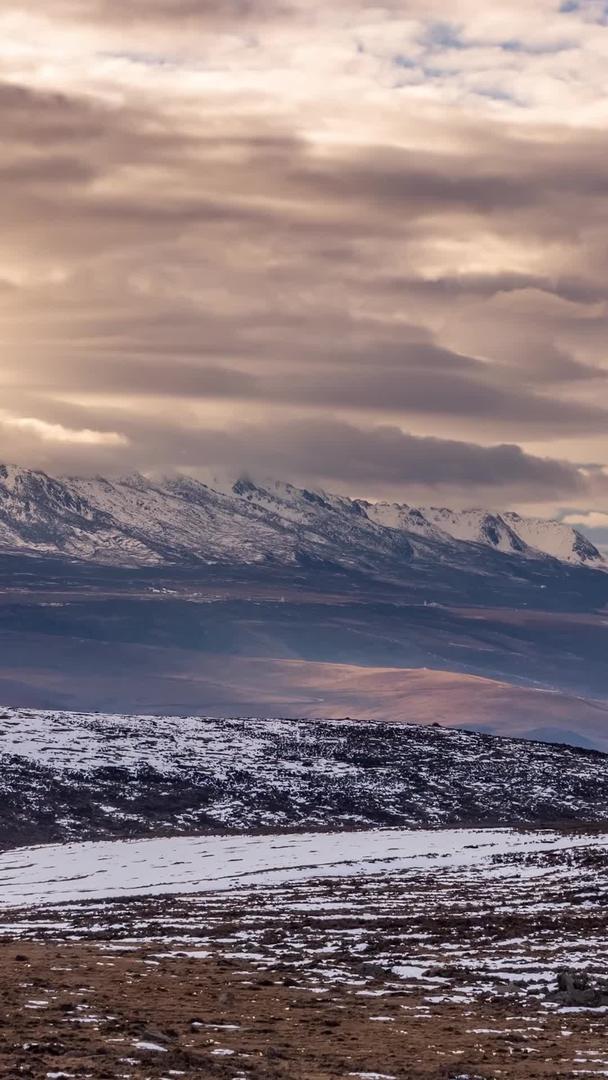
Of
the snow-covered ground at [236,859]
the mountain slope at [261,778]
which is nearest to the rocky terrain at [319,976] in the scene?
the snow-covered ground at [236,859]

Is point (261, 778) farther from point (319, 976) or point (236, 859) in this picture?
point (319, 976)

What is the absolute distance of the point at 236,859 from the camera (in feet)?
273

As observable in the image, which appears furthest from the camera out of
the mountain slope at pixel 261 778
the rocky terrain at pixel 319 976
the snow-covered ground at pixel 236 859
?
the mountain slope at pixel 261 778

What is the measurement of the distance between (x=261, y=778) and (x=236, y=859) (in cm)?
4068

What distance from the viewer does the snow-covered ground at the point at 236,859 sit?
7231 cm

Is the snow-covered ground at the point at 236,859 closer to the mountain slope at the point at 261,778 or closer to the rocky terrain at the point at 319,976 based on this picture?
the rocky terrain at the point at 319,976

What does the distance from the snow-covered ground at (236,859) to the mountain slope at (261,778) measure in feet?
45.7

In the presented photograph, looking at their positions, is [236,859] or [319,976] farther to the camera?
[236,859]

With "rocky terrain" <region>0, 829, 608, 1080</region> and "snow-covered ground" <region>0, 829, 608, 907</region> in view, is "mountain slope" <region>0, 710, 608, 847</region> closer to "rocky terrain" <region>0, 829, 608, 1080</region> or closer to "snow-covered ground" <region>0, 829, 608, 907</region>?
"snow-covered ground" <region>0, 829, 608, 907</region>

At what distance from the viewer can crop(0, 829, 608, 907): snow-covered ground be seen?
72.3 meters

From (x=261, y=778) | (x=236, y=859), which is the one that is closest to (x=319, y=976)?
(x=236, y=859)

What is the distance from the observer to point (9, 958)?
42062mm

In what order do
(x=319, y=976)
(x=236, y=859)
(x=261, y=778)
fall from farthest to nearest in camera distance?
(x=261, y=778) → (x=236, y=859) → (x=319, y=976)

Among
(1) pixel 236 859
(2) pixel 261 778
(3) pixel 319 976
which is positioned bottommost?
(1) pixel 236 859
